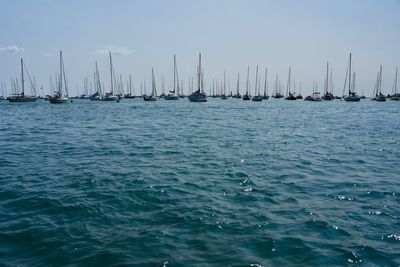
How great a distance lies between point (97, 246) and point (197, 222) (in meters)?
2.67

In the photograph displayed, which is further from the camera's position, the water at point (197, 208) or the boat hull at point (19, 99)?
the boat hull at point (19, 99)

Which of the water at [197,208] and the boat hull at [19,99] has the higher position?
the boat hull at [19,99]

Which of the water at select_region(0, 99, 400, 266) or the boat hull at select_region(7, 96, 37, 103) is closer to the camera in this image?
the water at select_region(0, 99, 400, 266)

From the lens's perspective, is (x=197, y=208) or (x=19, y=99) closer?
(x=197, y=208)

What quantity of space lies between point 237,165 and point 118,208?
775 cm

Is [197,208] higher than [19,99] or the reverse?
the reverse

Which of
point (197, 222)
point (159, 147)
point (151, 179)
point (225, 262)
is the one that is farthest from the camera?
point (159, 147)

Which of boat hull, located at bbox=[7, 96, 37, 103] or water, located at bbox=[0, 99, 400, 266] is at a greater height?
boat hull, located at bbox=[7, 96, 37, 103]

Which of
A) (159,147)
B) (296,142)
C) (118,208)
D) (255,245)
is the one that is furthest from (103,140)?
(255,245)

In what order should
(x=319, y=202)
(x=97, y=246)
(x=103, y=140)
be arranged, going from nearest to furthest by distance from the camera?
(x=97, y=246) → (x=319, y=202) → (x=103, y=140)

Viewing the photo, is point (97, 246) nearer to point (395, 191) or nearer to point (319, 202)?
point (319, 202)

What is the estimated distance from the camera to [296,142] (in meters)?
26.1

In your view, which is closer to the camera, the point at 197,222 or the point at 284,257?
the point at 284,257

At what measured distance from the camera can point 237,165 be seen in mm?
16953
